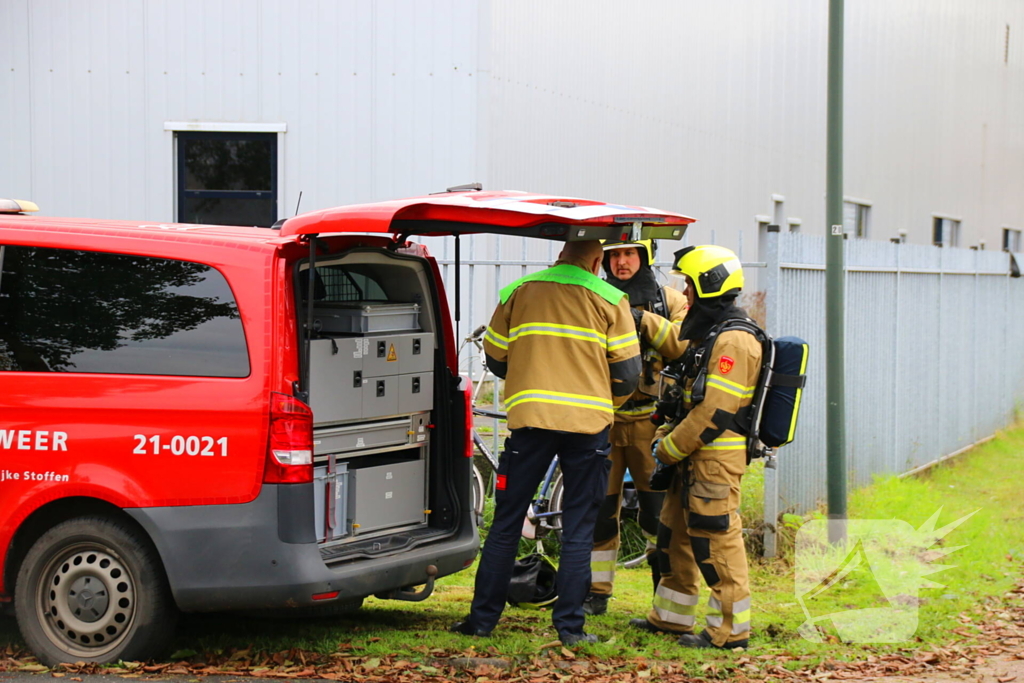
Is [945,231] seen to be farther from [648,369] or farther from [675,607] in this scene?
[675,607]

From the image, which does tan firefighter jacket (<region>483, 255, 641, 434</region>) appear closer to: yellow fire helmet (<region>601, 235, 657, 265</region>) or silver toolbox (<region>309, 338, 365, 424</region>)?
yellow fire helmet (<region>601, 235, 657, 265</region>)

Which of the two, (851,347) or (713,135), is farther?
(713,135)

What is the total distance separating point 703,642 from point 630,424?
1223 mm

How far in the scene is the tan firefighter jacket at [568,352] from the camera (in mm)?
5359

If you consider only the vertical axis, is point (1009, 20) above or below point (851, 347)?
above

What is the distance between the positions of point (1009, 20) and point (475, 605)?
3757 centimetres

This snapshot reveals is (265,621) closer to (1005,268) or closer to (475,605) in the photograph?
(475,605)

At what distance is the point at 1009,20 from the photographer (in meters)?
37.3

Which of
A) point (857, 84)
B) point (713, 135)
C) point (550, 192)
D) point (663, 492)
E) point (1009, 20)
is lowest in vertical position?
point (663, 492)

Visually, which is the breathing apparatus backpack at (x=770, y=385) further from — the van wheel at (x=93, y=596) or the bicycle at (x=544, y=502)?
the van wheel at (x=93, y=596)

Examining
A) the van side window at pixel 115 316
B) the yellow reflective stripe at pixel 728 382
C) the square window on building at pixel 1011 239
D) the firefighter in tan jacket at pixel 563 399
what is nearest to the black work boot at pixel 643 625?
the firefighter in tan jacket at pixel 563 399

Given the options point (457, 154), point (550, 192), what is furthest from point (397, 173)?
point (550, 192)

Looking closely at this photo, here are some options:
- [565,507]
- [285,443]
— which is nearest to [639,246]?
[565,507]

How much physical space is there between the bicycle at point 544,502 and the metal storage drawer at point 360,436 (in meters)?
1.60
